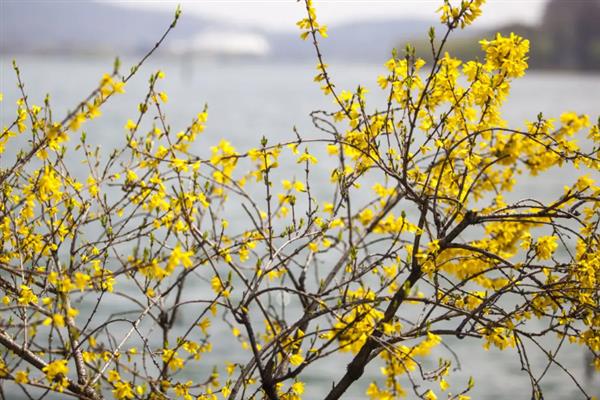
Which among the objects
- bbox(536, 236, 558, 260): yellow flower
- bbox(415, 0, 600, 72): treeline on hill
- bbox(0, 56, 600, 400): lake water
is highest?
bbox(415, 0, 600, 72): treeline on hill

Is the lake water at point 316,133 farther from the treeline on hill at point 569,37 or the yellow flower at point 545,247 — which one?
the yellow flower at point 545,247

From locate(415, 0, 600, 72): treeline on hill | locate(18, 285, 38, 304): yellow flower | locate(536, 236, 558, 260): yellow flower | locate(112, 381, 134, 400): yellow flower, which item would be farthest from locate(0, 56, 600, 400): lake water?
locate(18, 285, 38, 304): yellow flower

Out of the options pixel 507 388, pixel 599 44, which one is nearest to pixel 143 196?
pixel 507 388

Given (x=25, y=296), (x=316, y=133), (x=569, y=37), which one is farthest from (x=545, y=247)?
(x=569, y=37)

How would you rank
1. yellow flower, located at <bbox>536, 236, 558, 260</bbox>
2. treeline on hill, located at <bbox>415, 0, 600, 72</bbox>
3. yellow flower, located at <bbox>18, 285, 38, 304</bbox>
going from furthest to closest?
treeline on hill, located at <bbox>415, 0, 600, 72</bbox>, yellow flower, located at <bbox>536, 236, 558, 260</bbox>, yellow flower, located at <bbox>18, 285, 38, 304</bbox>

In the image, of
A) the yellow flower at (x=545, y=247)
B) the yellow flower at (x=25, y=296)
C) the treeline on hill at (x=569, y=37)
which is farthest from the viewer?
the treeline on hill at (x=569, y=37)

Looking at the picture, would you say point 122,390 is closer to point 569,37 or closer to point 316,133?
point 316,133

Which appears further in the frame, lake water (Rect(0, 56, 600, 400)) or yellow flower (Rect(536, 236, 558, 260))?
lake water (Rect(0, 56, 600, 400))

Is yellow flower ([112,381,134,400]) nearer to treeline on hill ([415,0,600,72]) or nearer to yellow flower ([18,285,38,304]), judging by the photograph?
yellow flower ([18,285,38,304])

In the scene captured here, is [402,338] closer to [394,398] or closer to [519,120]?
[394,398]

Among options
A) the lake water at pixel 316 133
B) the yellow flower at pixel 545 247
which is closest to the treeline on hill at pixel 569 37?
the lake water at pixel 316 133

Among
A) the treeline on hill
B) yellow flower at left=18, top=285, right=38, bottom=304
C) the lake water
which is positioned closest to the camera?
yellow flower at left=18, top=285, right=38, bottom=304

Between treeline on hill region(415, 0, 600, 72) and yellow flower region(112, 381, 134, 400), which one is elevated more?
treeline on hill region(415, 0, 600, 72)

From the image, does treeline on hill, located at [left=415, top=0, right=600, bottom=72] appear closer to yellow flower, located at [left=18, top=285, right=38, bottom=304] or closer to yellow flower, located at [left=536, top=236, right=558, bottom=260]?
yellow flower, located at [left=536, top=236, right=558, bottom=260]
